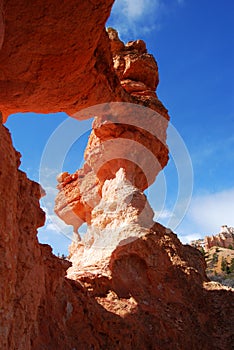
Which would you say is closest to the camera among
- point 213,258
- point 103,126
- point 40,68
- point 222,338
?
point 40,68

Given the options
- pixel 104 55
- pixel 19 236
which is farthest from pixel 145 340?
pixel 104 55

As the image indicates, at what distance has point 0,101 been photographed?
7.68m

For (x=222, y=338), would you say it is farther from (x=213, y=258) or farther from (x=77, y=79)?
(x=213, y=258)

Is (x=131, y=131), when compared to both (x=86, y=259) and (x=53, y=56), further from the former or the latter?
(x=53, y=56)

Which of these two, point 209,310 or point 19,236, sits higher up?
point 19,236

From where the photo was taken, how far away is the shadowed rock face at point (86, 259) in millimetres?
4715

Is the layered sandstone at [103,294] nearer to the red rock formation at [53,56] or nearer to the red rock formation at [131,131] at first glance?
the red rock formation at [53,56]

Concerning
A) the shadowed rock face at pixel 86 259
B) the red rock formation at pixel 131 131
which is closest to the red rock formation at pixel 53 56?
the shadowed rock face at pixel 86 259

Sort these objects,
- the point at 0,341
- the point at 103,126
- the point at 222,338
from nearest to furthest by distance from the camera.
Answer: the point at 0,341 < the point at 222,338 < the point at 103,126

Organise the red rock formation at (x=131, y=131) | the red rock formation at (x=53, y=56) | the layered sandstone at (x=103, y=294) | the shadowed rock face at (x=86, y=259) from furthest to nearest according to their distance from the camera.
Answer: the red rock formation at (x=131, y=131)
the red rock formation at (x=53, y=56)
the shadowed rock face at (x=86, y=259)
the layered sandstone at (x=103, y=294)

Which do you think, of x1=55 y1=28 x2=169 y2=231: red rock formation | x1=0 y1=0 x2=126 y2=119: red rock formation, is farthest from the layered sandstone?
x1=55 y1=28 x2=169 y2=231: red rock formation

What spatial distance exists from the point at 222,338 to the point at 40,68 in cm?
823

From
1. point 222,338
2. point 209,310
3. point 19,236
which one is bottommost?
point 222,338

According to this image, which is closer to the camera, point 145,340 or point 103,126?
point 145,340
